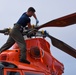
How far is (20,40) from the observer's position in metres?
12.9

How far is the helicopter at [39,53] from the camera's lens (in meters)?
11.5

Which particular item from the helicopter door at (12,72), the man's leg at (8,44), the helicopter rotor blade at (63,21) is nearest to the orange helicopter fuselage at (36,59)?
the helicopter door at (12,72)

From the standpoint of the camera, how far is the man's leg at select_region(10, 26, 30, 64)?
490 inches

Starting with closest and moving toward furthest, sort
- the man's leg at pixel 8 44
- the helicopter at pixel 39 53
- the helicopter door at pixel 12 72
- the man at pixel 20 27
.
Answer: the helicopter door at pixel 12 72 < the helicopter at pixel 39 53 < the man at pixel 20 27 < the man's leg at pixel 8 44

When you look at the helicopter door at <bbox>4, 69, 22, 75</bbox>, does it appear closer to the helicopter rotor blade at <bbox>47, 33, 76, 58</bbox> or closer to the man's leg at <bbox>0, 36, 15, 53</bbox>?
the man's leg at <bbox>0, 36, 15, 53</bbox>

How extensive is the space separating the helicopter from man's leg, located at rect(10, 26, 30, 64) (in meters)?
0.25

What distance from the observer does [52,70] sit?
44.9 ft

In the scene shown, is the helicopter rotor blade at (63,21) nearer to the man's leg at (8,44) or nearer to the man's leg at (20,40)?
the man's leg at (20,40)

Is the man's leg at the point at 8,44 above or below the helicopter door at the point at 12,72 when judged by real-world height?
above

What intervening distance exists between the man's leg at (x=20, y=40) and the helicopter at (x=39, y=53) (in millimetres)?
248

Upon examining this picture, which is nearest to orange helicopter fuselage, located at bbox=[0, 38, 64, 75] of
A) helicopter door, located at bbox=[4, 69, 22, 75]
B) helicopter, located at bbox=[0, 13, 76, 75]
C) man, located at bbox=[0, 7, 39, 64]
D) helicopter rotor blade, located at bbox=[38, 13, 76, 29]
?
helicopter, located at bbox=[0, 13, 76, 75]

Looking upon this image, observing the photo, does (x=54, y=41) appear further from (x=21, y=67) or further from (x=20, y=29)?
(x=21, y=67)

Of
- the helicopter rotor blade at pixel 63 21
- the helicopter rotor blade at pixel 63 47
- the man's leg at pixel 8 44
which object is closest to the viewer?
the helicopter rotor blade at pixel 63 21

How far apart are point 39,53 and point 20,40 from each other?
37.1 inches
